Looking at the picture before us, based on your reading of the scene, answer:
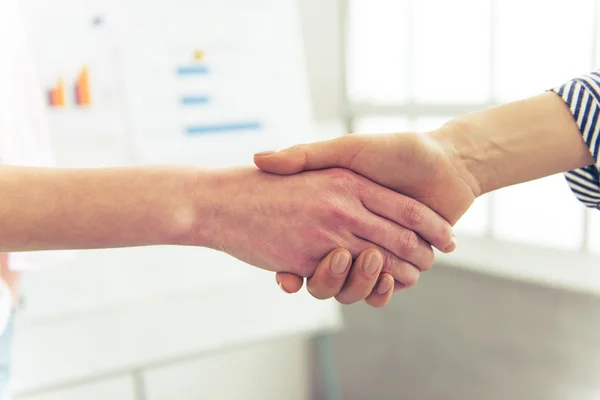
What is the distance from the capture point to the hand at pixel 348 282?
126cm

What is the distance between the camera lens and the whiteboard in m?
1.76

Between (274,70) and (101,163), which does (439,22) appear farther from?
(101,163)

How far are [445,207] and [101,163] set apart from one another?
39.1 inches

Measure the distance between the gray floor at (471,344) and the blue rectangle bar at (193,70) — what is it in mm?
1063

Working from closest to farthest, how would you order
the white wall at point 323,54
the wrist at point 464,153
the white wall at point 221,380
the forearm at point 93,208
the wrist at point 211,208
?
the forearm at point 93,208 → the wrist at point 211,208 → the wrist at point 464,153 → the white wall at point 221,380 → the white wall at point 323,54

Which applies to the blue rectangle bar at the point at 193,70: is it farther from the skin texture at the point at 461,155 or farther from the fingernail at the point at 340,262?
the fingernail at the point at 340,262

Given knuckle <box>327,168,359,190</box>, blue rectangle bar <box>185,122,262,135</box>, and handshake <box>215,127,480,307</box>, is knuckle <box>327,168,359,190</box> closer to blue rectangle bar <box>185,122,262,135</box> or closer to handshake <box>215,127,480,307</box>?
handshake <box>215,127,480,307</box>

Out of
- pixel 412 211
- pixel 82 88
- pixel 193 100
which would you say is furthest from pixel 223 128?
pixel 412 211

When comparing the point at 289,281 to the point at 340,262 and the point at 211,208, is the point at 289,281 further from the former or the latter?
the point at 211,208

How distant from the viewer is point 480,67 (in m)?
2.21

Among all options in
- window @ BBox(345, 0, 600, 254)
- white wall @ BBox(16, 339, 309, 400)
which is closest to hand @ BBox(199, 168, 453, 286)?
window @ BBox(345, 0, 600, 254)

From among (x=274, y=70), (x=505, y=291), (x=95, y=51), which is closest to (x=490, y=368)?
(x=505, y=291)

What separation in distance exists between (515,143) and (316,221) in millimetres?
428

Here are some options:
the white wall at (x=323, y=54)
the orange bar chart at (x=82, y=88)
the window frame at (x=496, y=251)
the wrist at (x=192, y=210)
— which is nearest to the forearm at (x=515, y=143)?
the wrist at (x=192, y=210)
